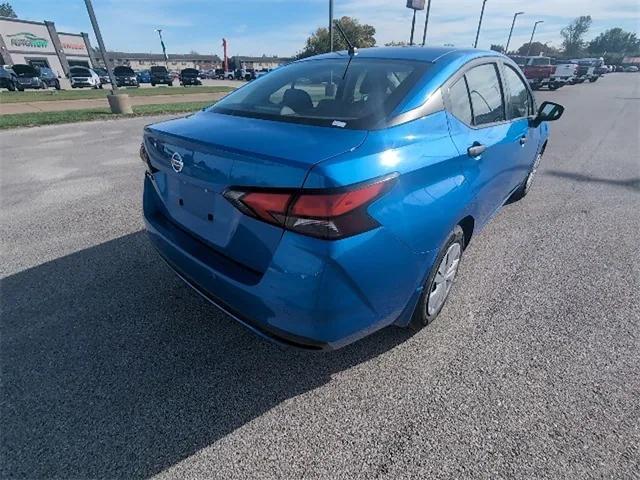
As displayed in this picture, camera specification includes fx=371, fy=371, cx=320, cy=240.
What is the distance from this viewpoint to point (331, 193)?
4.83 ft

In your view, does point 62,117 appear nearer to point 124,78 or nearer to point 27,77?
point 27,77

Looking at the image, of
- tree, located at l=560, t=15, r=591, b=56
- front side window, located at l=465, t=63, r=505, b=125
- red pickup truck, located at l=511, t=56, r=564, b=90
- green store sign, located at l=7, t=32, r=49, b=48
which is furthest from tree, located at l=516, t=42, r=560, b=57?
front side window, located at l=465, t=63, r=505, b=125

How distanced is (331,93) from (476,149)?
3.19 feet

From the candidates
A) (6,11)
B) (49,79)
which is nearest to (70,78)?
(49,79)

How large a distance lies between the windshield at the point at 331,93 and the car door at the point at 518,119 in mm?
1211

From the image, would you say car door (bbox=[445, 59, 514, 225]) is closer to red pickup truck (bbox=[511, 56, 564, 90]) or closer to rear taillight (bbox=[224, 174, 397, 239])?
rear taillight (bbox=[224, 174, 397, 239])

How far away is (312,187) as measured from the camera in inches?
57.7

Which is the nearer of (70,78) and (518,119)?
(518,119)

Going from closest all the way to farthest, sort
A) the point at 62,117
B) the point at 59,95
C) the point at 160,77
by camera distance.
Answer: the point at 62,117 → the point at 59,95 → the point at 160,77

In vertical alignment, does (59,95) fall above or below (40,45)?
below

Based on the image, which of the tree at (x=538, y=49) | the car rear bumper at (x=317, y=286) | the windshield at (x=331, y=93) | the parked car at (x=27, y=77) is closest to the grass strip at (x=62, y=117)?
the windshield at (x=331, y=93)

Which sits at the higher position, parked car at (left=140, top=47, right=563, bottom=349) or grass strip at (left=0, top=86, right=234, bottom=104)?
parked car at (left=140, top=47, right=563, bottom=349)

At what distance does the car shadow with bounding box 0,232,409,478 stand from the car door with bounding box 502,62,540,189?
1986 millimetres

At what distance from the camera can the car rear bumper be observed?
5.08ft
